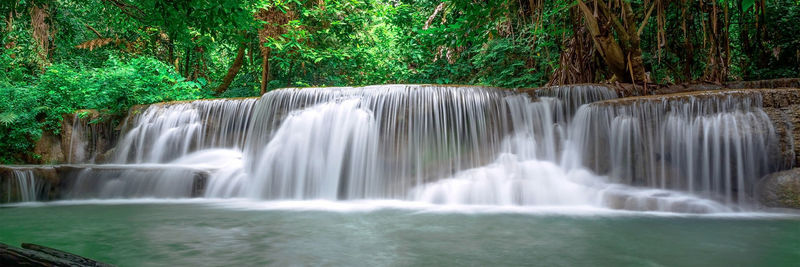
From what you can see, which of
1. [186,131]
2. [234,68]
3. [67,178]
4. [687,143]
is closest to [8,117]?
[186,131]

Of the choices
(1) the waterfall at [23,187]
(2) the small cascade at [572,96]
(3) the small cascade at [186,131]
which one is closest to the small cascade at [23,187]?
(1) the waterfall at [23,187]

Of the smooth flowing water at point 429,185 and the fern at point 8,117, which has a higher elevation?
the fern at point 8,117

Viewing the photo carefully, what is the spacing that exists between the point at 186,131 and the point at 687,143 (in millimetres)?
8512

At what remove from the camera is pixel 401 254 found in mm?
3045

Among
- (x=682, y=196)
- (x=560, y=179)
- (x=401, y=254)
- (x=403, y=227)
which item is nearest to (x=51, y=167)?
(x=403, y=227)

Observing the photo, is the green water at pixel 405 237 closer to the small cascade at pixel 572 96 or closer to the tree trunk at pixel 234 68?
the small cascade at pixel 572 96

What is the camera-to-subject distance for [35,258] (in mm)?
1365

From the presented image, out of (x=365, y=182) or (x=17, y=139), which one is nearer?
(x=365, y=182)

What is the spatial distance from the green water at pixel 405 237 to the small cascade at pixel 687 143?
1.01 meters

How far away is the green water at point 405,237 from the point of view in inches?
113

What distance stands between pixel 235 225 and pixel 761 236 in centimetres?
421

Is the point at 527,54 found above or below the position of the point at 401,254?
above

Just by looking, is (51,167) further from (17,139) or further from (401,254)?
(401,254)

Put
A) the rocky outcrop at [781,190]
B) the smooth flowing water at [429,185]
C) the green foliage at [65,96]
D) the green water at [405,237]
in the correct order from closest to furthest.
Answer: the green water at [405,237]
the smooth flowing water at [429,185]
the rocky outcrop at [781,190]
the green foliage at [65,96]
